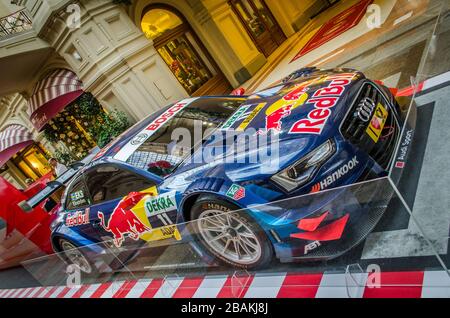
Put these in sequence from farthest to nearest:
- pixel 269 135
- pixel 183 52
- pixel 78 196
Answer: pixel 183 52
pixel 78 196
pixel 269 135

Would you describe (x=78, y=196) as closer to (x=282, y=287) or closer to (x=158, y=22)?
(x=282, y=287)

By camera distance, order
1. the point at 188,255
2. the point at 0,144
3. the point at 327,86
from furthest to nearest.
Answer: the point at 0,144 → the point at 327,86 → the point at 188,255

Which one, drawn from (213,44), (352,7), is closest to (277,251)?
(213,44)

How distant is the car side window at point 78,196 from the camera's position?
4.44 m

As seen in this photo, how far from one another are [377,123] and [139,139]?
2.56m

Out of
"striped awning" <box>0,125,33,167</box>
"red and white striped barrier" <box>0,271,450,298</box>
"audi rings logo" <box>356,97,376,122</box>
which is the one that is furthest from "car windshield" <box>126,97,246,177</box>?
"striped awning" <box>0,125,33,167</box>

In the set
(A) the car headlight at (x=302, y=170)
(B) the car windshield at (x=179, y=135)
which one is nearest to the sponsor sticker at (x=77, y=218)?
(B) the car windshield at (x=179, y=135)

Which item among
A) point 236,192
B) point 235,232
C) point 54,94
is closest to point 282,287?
point 235,232

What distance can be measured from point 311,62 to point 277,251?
727cm

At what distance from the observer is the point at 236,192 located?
279 cm

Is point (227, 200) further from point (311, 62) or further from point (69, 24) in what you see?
point (69, 24)

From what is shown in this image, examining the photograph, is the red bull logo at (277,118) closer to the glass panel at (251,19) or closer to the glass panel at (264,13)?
the glass panel at (251,19)
